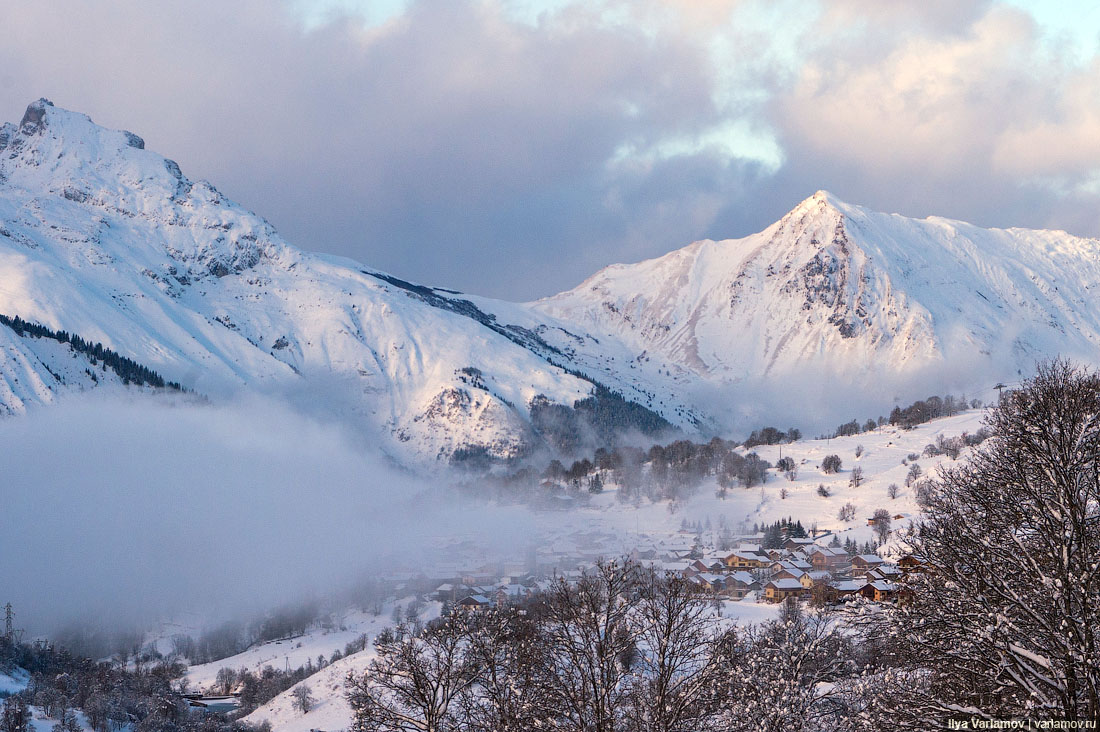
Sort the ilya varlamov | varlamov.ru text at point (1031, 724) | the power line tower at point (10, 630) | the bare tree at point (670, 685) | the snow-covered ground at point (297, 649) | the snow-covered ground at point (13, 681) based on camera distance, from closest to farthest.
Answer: the ilya varlamov | varlamov.ru text at point (1031, 724) → the bare tree at point (670, 685) → the snow-covered ground at point (13, 681) → the snow-covered ground at point (297, 649) → the power line tower at point (10, 630)

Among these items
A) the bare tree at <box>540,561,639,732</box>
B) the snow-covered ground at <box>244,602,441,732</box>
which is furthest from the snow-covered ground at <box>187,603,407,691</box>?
the bare tree at <box>540,561,639,732</box>

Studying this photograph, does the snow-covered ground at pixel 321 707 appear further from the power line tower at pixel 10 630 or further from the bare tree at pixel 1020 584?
the bare tree at pixel 1020 584


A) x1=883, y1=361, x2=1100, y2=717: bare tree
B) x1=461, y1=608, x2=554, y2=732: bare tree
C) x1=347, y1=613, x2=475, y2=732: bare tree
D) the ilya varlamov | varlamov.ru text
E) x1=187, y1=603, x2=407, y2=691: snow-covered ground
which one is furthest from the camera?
x1=187, y1=603, x2=407, y2=691: snow-covered ground

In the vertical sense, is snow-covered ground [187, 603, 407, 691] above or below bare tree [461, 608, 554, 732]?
below

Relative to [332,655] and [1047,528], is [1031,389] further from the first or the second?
[332,655]

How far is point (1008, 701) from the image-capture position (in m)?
20.9

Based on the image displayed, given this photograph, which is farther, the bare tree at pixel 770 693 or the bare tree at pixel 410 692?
the bare tree at pixel 410 692

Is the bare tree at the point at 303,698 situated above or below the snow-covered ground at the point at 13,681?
above

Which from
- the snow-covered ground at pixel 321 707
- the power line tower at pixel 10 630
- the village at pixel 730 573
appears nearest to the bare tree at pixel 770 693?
the village at pixel 730 573

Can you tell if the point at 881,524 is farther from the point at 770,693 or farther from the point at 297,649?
the point at 770,693

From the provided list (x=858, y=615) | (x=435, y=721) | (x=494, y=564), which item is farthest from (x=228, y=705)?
(x=858, y=615)

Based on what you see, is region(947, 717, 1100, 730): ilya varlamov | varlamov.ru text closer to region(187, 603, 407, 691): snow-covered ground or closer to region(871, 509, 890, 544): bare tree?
region(187, 603, 407, 691): snow-covered ground

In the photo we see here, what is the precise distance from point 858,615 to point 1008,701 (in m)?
3.40

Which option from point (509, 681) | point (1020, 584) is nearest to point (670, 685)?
point (509, 681)
